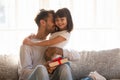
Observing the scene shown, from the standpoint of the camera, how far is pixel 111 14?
11.6 ft

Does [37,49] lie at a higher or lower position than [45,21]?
lower

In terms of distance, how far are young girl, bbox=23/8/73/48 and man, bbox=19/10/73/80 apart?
0.05 meters

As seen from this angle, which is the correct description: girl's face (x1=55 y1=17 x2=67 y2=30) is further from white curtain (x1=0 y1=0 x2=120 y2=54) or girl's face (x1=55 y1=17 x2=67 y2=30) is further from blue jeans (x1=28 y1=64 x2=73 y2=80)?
white curtain (x1=0 y1=0 x2=120 y2=54)

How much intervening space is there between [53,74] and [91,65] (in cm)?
80

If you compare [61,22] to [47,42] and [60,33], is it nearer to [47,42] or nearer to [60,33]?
[60,33]

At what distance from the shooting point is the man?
2.17 meters

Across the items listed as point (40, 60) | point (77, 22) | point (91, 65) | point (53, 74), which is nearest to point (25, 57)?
point (40, 60)

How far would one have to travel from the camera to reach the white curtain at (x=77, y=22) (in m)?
3.52

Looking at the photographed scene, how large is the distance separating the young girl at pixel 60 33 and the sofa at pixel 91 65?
0.56 m

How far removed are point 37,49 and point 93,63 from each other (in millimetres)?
813

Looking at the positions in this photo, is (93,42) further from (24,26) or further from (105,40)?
(24,26)

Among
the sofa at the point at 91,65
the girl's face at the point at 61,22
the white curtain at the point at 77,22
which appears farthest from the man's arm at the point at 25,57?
the white curtain at the point at 77,22

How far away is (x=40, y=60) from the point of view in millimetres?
2547

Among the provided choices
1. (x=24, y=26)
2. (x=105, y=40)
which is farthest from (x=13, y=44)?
(x=105, y=40)
